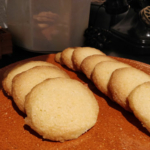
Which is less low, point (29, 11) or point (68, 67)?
point (29, 11)

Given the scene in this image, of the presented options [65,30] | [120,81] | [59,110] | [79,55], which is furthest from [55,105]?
[65,30]

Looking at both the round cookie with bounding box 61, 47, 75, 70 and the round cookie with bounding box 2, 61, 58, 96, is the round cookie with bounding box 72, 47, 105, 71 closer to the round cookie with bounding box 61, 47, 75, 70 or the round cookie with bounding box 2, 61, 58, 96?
the round cookie with bounding box 61, 47, 75, 70

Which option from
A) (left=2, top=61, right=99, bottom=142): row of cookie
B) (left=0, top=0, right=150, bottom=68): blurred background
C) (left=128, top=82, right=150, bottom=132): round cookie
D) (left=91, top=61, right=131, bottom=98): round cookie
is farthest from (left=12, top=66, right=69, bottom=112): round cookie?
(left=0, top=0, right=150, bottom=68): blurred background

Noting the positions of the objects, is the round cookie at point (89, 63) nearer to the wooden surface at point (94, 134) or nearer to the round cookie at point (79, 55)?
the round cookie at point (79, 55)

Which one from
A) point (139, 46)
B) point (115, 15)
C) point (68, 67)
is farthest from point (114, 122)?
point (115, 15)

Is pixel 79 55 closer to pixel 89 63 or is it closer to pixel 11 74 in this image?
pixel 89 63

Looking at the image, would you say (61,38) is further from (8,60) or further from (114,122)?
(114,122)
